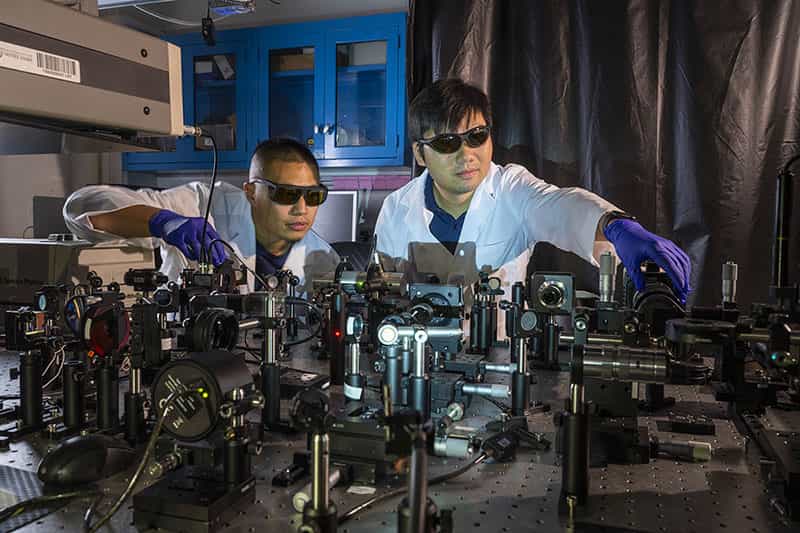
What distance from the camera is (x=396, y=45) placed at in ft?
9.70

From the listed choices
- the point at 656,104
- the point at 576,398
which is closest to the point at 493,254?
the point at 656,104

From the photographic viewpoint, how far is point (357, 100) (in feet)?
10.2

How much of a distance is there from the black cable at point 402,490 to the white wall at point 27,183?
3.01 m

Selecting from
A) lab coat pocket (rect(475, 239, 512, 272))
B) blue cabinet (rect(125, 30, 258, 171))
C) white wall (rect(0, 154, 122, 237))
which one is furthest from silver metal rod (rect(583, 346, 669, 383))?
white wall (rect(0, 154, 122, 237))

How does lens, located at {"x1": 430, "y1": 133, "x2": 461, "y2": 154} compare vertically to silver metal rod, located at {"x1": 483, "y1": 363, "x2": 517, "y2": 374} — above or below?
above

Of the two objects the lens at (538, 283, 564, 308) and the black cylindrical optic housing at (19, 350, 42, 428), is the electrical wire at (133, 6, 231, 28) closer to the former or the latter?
the black cylindrical optic housing at (19, 350, 42, 428)

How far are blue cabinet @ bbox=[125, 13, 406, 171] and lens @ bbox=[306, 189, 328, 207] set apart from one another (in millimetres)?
199

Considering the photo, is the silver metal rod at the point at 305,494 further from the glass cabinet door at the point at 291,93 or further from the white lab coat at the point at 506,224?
the glass cabinet door at the point at 291,93

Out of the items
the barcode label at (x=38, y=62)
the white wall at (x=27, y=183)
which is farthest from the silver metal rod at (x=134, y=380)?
the white wall at (x=27, y=183)

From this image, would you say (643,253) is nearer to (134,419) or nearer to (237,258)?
(134,419)

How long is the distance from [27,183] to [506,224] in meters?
2.64

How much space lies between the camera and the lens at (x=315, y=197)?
2982 mm

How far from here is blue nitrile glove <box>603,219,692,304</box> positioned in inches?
78.5

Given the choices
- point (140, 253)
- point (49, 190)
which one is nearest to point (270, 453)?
point (140, 253)
